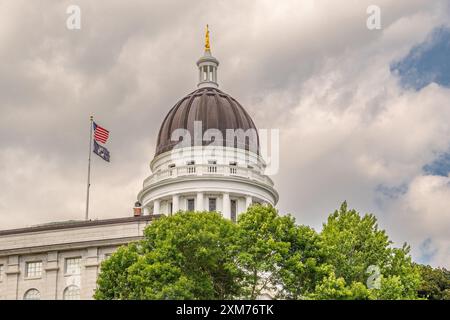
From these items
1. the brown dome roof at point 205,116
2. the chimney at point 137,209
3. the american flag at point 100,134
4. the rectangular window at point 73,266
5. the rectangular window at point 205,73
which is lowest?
the rectangular window at point 73,266

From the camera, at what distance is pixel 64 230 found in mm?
75250

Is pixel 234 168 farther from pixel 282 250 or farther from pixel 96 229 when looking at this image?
pixel 282 250

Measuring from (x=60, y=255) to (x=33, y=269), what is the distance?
8.95 feet

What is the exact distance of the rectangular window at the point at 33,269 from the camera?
75.2 metres

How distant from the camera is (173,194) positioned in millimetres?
92062

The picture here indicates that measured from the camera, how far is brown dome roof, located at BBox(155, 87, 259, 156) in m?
96.1

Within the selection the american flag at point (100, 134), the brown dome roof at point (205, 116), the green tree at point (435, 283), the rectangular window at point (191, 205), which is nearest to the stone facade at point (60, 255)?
the american flag at point (100, 134)

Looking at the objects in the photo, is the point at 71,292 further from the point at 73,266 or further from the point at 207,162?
the point at 207,162

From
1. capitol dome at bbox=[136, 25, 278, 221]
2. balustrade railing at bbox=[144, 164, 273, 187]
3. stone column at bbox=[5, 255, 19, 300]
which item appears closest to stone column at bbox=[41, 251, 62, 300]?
stone column at bbox=[5, 255, 19, 300]

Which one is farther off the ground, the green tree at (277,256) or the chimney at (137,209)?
the chimney at (137,209)

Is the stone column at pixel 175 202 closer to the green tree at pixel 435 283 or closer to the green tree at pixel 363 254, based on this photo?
the green tree at pixel 435 283

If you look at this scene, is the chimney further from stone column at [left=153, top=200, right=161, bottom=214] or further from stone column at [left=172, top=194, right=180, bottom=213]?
stone column at [left=172, top=194, right=180, bottom=213]

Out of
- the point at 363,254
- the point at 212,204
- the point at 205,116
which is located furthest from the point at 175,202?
the point at 363,254
